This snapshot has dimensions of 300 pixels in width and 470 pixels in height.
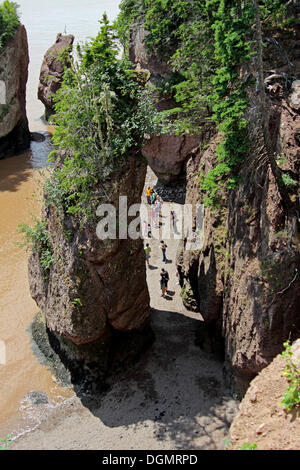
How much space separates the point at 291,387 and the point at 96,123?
847 centimetres

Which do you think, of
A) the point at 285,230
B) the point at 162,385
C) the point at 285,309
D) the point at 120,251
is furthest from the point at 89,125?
the point at 162,385

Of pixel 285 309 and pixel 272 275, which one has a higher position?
pixel 272 275

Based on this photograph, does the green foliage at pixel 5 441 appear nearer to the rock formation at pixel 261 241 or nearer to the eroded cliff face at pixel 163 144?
the rock formation at pixel 261 241

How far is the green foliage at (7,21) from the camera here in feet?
93.7

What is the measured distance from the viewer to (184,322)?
51.3ft

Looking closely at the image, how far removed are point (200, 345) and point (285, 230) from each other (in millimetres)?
6217

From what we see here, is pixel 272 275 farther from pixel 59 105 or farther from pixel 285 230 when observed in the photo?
pixel 59 105

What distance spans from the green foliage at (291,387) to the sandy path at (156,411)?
505 centimetres

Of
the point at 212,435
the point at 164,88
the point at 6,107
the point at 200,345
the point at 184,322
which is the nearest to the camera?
the point at 212,435

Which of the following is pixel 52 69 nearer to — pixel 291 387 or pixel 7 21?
pixel 7 21

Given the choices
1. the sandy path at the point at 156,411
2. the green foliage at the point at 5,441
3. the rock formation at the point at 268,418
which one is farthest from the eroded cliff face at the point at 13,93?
the rock formation at the point at 268,418

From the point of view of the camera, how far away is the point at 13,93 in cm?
2970


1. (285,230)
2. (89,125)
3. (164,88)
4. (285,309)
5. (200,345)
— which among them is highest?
(164,88)

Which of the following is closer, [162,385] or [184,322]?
[162,385]
